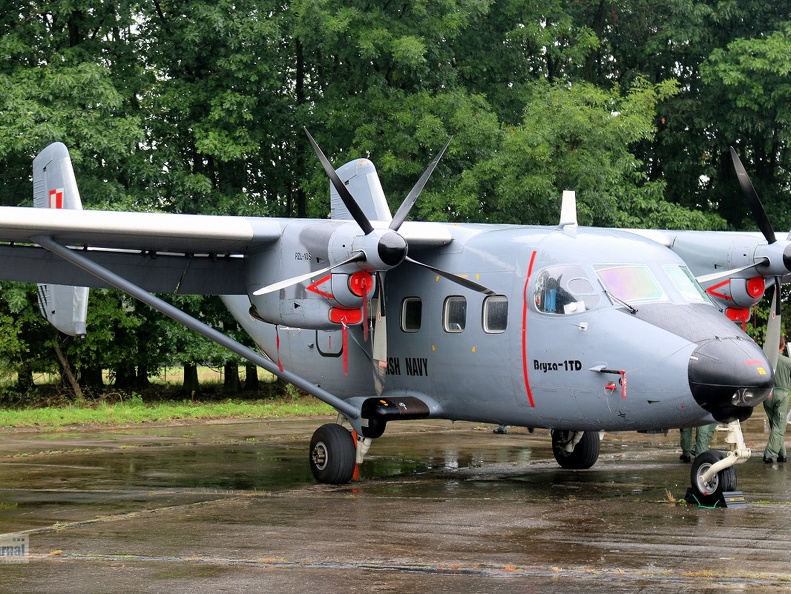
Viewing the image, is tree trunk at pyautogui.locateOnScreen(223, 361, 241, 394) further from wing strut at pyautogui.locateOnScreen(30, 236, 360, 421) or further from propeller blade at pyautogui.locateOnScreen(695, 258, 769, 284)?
propeller blade at pyautogui.locateOnScreen(695, 258, 769, 284)

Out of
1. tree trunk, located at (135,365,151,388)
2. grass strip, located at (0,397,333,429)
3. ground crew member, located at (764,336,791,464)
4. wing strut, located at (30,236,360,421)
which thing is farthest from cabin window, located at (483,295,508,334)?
tree trunk, located at (135,365,151,388)

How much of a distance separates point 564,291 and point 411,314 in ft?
9.13

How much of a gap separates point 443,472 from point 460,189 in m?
13.0

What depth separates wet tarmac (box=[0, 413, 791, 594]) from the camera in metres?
8.05

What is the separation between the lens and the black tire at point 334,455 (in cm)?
1362

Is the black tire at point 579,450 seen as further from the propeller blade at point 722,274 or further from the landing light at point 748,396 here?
the landing light at point 748,396

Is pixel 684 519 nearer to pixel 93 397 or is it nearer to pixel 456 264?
pixel 456 264

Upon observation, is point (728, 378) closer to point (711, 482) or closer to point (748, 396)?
point (748, 396)

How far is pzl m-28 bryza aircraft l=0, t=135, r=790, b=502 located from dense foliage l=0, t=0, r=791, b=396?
9.92 m

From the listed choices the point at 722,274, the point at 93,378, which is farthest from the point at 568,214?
the point at 93,378

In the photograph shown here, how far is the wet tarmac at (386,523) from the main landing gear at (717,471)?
0.21 meters

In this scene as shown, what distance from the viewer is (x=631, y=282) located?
1226 cm

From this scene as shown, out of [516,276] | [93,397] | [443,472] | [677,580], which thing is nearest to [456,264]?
[516,276]

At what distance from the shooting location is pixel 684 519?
10734 mm
